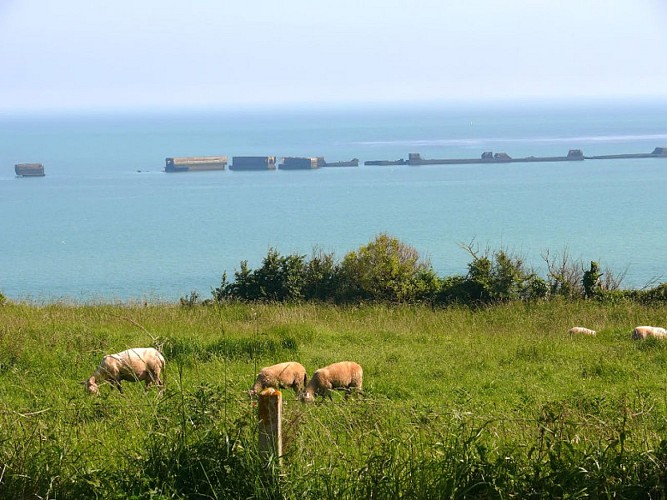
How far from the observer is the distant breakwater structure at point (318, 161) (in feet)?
556

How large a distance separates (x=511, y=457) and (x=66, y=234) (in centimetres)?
10769

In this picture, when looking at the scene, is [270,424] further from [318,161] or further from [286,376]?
[318,161]

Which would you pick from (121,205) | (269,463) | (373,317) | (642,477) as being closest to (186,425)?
(269,463)

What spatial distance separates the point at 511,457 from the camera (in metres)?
5.95

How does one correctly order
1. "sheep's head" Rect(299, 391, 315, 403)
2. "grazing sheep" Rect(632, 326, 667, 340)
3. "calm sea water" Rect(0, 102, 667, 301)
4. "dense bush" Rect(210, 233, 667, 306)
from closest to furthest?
"sheep's head" Rect(299, 391, 315, 403) < "grazing sheep" Rect(632, 326, 667, 340) < "dense bush" Rect(210, 233, 667, 306) < "calm sea water" Rect(0, 102, 667, 301)

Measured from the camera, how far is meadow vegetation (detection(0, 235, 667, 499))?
5871 mm

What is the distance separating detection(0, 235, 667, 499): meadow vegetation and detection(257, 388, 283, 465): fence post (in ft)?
0.30

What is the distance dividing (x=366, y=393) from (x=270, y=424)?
5519mm

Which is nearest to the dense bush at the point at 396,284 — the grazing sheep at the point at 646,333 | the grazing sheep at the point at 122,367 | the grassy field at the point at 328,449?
the grazing sheep at the point at 646,333

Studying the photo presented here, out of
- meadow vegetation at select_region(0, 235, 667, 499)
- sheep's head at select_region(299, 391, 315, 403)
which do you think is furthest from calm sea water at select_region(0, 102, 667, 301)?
sheep's head at select_region(299, 391, 315, 403)

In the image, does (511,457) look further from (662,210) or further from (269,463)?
(662,210)

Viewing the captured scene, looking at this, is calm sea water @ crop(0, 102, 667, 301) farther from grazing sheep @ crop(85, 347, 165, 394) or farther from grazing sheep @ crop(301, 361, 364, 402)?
grazing sheep @ crop(301, 361, 364, 402)

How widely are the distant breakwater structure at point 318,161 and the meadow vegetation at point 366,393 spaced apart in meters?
141

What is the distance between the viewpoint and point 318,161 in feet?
563
